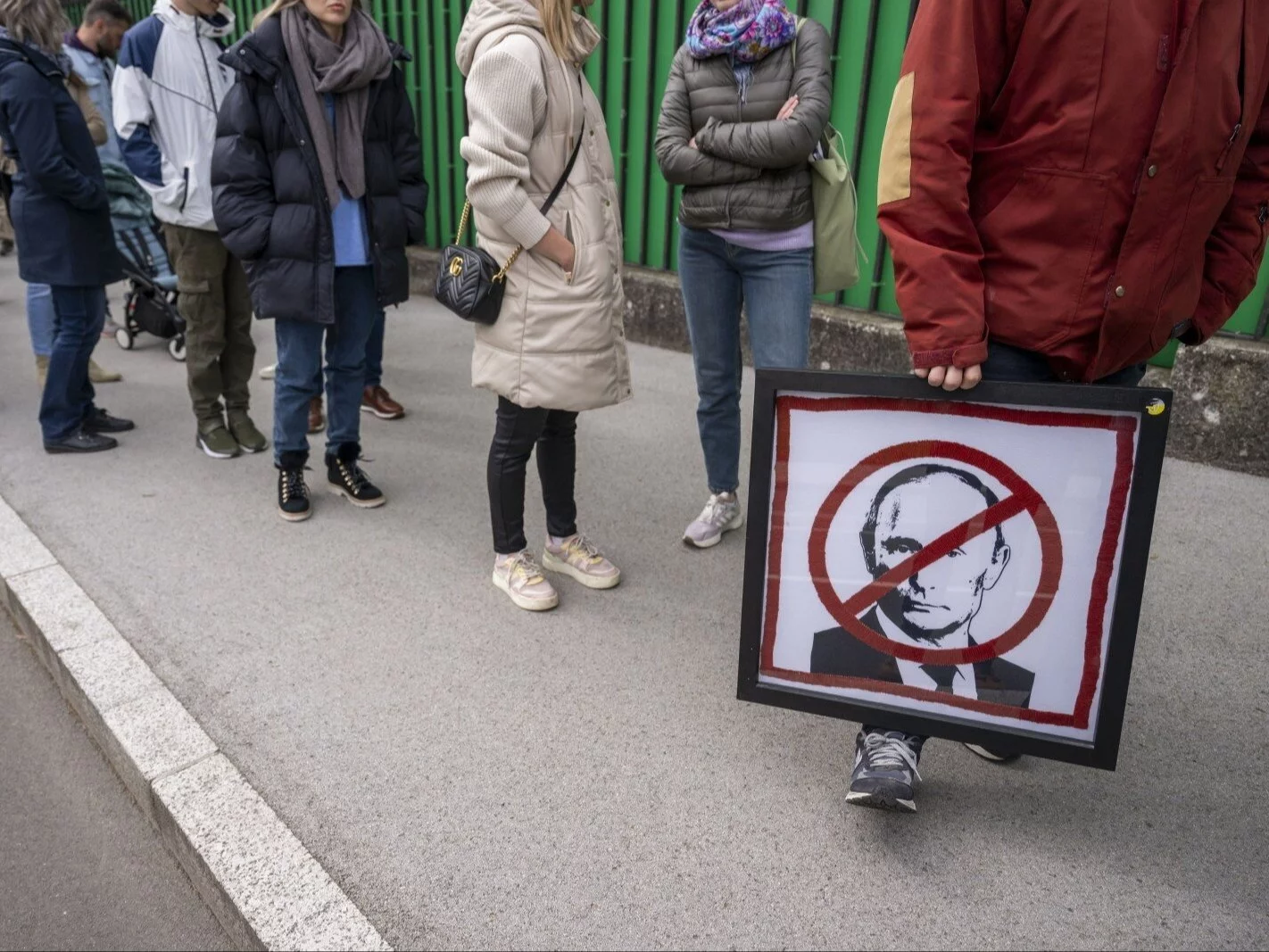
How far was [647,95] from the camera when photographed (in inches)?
263

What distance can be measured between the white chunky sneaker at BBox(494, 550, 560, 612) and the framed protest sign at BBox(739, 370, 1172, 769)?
3.67 ft

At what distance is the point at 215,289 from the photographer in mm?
4785

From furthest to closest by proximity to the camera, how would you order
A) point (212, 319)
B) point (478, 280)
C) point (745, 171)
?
point (212, 319)
point (745, 171)
point (478, 280)

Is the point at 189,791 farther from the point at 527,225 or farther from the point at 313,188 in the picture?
the point at 313,188

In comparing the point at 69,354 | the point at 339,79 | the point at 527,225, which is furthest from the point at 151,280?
the point at 527,225

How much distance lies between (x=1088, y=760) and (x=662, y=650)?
1323 millimetres

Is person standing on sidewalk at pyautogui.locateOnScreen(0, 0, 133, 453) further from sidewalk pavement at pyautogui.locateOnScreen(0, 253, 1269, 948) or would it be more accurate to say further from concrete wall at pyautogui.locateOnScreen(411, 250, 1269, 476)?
concrete wall at pyautogui.locateOnScreen(411, 250, 1269, 476)

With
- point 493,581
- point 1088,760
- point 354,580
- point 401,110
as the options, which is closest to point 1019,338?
point 1088,760

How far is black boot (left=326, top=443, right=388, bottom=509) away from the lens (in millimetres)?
4359

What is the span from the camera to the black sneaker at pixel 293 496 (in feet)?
13.8

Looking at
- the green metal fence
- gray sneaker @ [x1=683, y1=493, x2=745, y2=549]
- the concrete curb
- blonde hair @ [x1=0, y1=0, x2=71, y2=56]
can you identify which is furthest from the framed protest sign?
blonde hair @ [x1=0, y1=0, x2=71, y2=56]

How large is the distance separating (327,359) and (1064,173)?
296 centimetres

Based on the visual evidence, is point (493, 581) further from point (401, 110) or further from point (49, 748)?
point (401, 110)

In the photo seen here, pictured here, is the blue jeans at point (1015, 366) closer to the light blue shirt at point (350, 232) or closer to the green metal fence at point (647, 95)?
the light blue shirt at point (350, 232)
